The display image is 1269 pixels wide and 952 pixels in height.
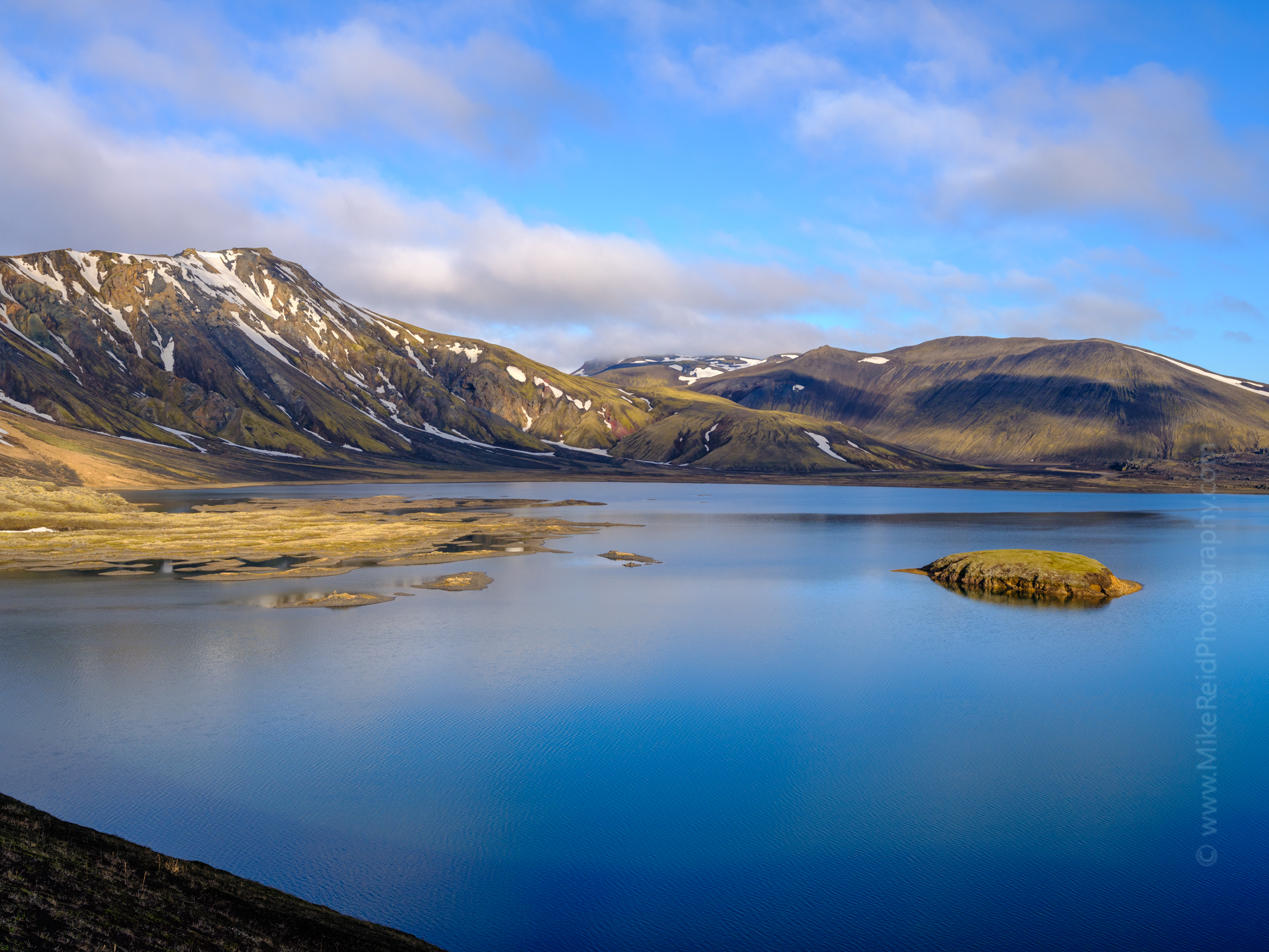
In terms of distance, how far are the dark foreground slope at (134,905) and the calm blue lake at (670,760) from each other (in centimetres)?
226

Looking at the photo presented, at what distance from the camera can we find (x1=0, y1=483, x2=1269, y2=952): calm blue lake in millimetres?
17188

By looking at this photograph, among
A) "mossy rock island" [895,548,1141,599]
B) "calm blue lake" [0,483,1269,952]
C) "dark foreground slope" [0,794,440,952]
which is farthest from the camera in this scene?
"mossy rock island" [895,548,1141,599]

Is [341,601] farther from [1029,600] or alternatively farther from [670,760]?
[1029,600]

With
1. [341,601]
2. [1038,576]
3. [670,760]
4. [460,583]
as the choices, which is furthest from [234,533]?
[1038,576]

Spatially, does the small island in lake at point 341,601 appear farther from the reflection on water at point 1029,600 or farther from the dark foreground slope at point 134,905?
the reflection on water at point 1029,600

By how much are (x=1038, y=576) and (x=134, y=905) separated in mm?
54995

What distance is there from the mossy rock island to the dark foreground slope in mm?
50489

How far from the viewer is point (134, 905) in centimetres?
1352

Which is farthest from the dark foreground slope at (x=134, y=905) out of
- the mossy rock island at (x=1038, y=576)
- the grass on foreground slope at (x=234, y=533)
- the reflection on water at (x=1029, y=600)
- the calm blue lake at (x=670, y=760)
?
the mossy rock island at (x=1038, y=576)

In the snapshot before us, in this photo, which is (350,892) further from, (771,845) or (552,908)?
(771,845)

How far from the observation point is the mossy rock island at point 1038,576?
180 ft

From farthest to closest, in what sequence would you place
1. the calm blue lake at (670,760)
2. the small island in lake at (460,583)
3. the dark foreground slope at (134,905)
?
the small island in lake at (460,583) → the calm blue lake at (670,760) → the dark foreground slope at (134,905)

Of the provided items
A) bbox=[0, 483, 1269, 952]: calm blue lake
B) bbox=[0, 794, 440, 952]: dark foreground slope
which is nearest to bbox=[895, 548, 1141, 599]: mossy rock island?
bbox=[0, 483, 1269, 952]: calm blue lake

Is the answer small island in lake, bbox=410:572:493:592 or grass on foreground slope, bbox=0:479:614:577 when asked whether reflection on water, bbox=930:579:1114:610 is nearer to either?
small island in lake, bbox=410:572:493:592
